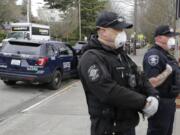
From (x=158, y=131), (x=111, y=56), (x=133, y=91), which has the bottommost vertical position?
(x=158, y=131)

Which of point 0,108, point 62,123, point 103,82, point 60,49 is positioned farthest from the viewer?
point 60,49

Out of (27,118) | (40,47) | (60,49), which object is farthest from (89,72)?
(60,49)

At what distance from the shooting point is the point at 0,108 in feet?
31.8

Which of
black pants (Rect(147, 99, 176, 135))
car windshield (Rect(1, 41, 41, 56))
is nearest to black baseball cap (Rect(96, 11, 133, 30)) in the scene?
black pants (Rect(147, 99, 176, 135))

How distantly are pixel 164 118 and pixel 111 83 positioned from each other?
174cm

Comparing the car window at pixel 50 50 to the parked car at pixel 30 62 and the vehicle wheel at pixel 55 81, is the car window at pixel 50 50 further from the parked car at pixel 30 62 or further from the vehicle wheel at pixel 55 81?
the vehicle wheel at pixel 55 81

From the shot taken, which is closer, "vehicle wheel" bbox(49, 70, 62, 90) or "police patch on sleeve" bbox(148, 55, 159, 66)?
"police patch on sleeve" bbox(148, 55, 159, 66)

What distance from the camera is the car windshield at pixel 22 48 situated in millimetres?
12422

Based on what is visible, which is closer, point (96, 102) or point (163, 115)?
point (96, 102)

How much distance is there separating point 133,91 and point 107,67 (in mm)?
280

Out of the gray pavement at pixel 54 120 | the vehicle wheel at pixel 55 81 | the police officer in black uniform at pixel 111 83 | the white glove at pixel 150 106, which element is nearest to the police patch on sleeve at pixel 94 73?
the police officer in black uniform at pixel 111 83

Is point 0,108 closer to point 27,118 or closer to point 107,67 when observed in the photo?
point 27,118

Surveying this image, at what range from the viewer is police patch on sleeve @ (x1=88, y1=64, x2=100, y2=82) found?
324cm

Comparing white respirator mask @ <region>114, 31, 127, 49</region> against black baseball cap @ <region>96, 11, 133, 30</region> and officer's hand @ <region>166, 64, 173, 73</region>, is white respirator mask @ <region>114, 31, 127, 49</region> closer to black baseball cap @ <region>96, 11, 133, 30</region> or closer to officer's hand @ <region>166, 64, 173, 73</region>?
black baseball cap @ <region>96, 11, 133, 30</region>
